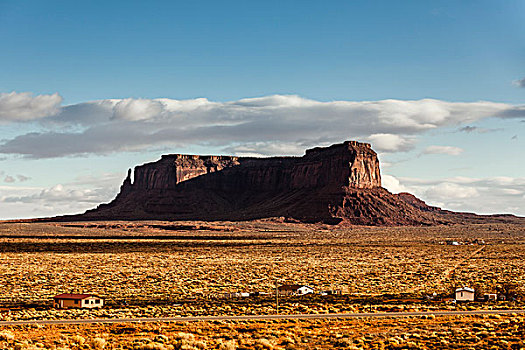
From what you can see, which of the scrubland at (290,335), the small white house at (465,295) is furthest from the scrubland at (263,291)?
the small white house at (465,295)

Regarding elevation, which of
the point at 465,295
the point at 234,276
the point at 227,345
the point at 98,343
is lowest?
the point at 234,276

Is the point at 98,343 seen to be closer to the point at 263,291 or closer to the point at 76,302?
the point at 76,302

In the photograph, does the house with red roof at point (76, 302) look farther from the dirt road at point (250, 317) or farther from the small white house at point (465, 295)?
the small white house at point (465, 295)

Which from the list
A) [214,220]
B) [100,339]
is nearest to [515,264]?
[100,339]

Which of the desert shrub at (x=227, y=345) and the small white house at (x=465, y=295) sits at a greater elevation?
the small white house at (x=465, y=295)

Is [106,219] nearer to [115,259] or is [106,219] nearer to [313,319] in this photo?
[115,259]

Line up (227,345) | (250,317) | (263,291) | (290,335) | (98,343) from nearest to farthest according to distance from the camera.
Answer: (227,345) < (98,343) < (290,335) < (250,317) < (263,291)

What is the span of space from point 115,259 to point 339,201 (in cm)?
10853

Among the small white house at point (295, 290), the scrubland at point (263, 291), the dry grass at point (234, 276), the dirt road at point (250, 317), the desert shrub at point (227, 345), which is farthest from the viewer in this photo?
the small white house at point (295, 290)

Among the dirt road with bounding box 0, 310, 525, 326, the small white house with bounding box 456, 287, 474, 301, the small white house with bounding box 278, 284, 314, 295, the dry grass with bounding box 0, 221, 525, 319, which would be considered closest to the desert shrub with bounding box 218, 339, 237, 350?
the dirt road with bounding box 0, 310, 525, 326

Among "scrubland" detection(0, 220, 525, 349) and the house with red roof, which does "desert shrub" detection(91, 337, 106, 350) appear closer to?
"scrubland" detection(0, 220, 525, 349)

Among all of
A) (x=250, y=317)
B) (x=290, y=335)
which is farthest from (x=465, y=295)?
(x=290, y=335)

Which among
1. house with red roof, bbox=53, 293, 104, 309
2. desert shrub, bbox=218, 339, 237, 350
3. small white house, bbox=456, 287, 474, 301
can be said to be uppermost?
small white house, bbox=456, 287, 474, 301

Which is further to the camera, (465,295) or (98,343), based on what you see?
(465,295)
